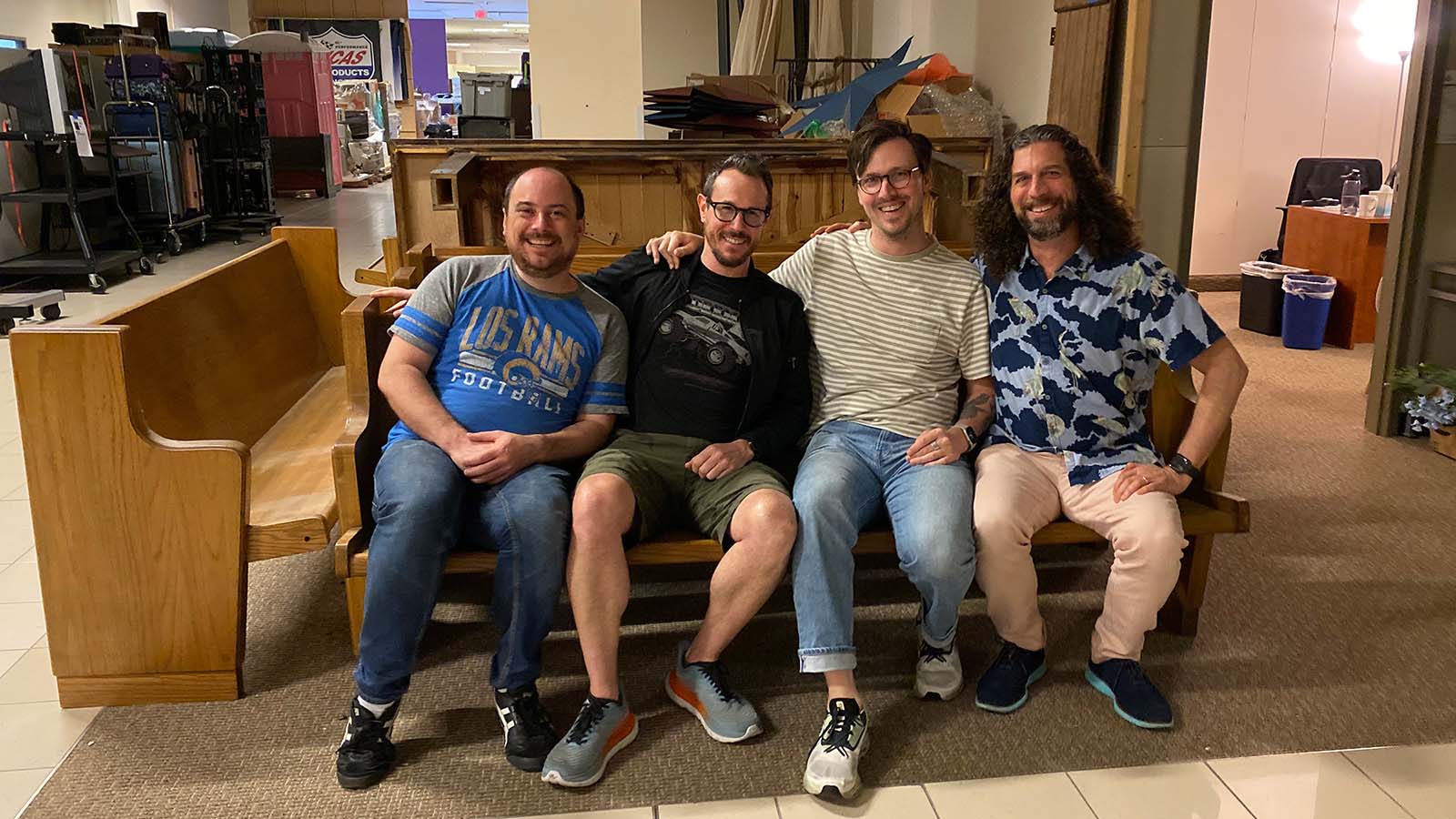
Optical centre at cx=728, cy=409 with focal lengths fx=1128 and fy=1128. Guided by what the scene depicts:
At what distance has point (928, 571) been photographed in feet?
7.71

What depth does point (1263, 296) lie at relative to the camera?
652 centimetres

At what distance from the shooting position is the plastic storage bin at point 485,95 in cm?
773

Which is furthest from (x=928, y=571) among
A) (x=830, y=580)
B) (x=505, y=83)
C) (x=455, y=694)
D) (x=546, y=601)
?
(x=505, y=83)

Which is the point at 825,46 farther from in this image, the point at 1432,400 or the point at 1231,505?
the point at 1231,505

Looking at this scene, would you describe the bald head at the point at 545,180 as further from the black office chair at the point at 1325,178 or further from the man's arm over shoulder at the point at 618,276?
the black office chair at the point at 1325,178

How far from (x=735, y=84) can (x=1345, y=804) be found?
470cm

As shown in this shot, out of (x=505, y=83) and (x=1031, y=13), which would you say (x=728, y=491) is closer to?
(x=1031, y=13)

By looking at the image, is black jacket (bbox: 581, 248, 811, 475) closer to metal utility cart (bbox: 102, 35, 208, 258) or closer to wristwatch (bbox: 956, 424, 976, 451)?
wristwatch (bbox: 956, 424, 976, 451)

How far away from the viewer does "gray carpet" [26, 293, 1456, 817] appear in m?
2.18

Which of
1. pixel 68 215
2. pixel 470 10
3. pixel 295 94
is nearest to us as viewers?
pixel 68 215

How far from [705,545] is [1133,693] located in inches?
38.2

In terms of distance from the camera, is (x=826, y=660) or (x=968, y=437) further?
(x=968, y=437)

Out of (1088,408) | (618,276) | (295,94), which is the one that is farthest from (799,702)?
(295,94)

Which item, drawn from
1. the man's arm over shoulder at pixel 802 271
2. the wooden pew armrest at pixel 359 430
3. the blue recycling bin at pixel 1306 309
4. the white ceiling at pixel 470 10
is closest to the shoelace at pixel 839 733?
the man's arm over shoulder at pixel 802 271
